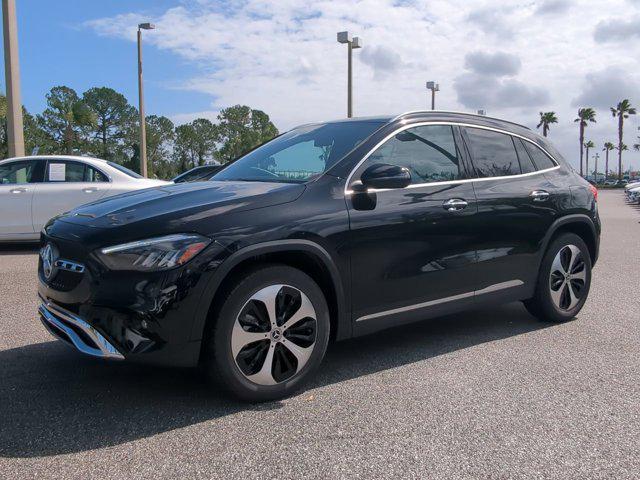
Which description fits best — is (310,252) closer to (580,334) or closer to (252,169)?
(252,169)

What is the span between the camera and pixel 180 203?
335cm

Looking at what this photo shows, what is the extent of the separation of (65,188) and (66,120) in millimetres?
79491

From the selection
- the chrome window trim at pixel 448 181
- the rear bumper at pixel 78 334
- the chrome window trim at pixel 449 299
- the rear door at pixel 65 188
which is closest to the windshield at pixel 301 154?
the chrome window trim at pixel 448 181

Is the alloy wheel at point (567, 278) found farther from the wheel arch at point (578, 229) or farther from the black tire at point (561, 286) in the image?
the wheel arch at point (578, 229)

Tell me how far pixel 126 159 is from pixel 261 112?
21.0 meters

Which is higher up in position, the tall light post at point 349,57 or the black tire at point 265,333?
the tall light post at point 349,57

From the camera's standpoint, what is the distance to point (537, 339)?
15.6ft

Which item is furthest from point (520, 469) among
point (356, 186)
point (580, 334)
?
point (580, 334)

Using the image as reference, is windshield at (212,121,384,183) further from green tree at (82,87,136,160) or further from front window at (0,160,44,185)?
green tree at (82,87,136,160)

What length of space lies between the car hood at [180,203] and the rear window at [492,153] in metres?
1.63

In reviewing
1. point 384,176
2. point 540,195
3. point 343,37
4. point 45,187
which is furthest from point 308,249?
point 343,37

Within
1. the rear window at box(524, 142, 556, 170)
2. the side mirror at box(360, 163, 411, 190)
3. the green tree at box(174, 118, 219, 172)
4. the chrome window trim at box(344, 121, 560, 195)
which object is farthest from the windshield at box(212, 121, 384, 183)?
the green tree at box(174, 118, 219, 172)

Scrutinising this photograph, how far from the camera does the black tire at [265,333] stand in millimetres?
3201

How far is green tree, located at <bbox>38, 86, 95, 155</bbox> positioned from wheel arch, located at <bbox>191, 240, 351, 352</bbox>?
3253 inches
